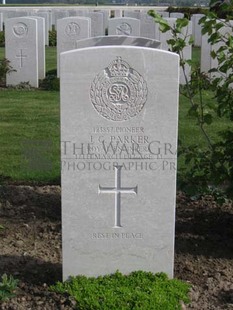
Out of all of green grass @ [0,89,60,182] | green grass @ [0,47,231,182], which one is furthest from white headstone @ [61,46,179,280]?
green grass @ [0,89,60,182]

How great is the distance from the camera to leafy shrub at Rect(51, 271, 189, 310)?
3.75 metres

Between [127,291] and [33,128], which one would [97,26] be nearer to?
[33,128]

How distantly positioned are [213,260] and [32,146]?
3669 millimetres

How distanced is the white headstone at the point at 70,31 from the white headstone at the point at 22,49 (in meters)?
0.89

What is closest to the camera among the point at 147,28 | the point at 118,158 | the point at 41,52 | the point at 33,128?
the point at 118,158

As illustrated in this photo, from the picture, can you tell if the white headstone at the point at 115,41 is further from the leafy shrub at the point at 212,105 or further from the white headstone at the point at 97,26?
the white headstone at the point at 97,26

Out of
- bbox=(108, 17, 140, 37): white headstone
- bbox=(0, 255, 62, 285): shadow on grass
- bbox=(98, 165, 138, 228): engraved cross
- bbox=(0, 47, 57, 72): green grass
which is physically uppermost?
bbox=(108, 17, 140, 37): white headstone

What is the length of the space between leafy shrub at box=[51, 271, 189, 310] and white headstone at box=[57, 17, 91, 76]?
934cm

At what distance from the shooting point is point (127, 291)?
3.85 meters

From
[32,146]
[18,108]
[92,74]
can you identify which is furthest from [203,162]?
[18,108]

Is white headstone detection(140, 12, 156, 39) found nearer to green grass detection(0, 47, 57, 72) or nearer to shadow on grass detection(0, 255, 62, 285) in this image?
green grass detection(0, 47, 57, 72)

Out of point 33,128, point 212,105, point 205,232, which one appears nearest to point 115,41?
point 212,105

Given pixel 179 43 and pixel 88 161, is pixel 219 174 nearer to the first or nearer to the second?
pixel 179 43

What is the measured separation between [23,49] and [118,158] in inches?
337
